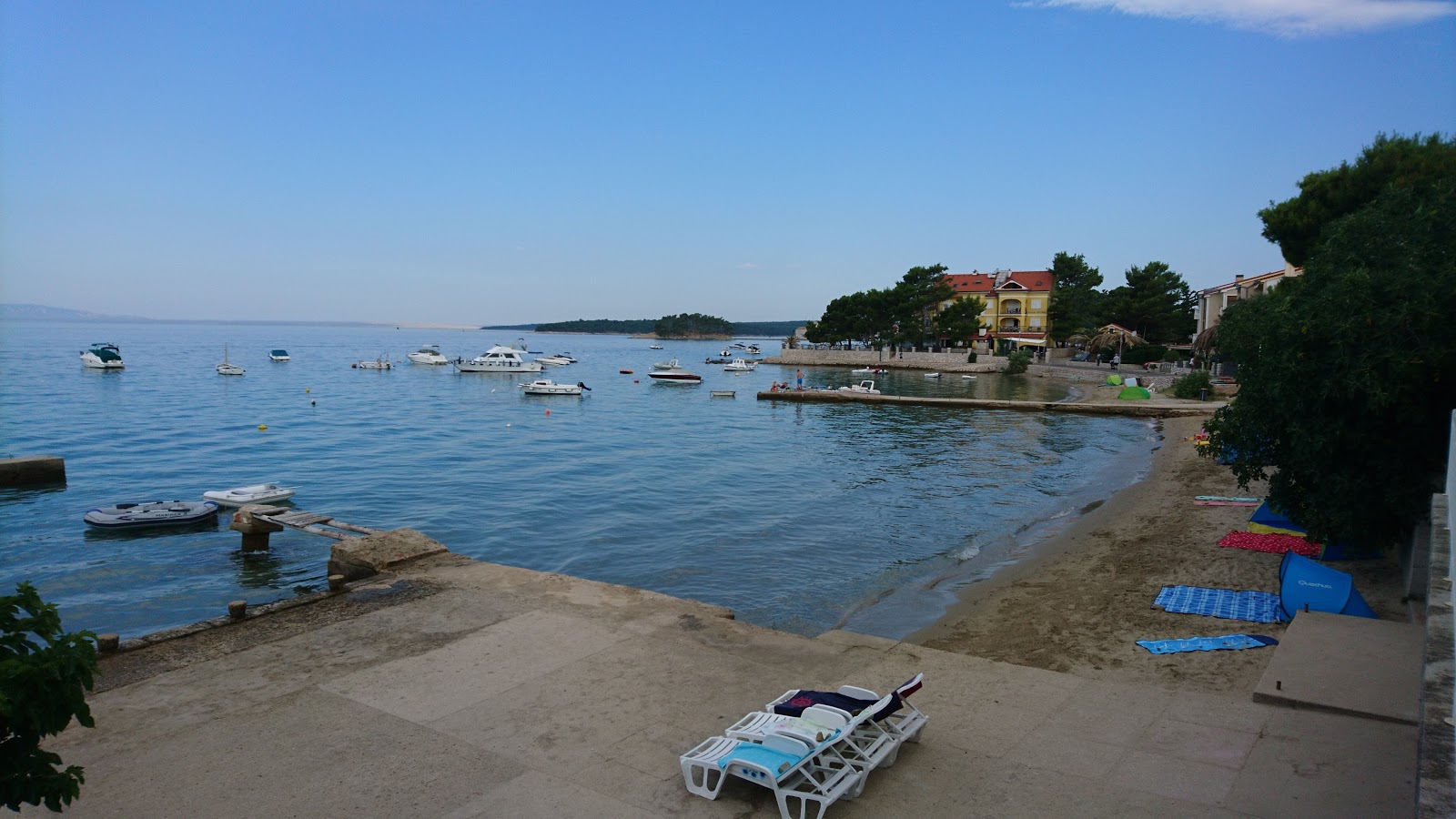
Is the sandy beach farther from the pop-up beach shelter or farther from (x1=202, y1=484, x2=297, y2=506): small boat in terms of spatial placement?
(x1=202, y1=484, x2=297, y2=506): small boat

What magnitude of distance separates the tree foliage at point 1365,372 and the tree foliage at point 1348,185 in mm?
12632

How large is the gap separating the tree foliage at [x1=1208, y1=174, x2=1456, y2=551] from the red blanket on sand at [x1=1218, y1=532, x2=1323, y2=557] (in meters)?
1.49

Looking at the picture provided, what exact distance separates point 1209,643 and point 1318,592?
143cm

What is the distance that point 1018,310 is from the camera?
338 ft

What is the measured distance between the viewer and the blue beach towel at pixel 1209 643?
9.81 m

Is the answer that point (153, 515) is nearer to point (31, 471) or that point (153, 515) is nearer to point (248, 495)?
point (248, 495)

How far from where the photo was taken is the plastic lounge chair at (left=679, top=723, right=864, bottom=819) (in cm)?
555

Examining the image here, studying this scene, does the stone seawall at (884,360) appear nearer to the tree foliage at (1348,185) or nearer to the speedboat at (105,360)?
the tree foliage at (1348,185)

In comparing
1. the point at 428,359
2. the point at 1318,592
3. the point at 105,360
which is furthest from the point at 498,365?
the point at 1318,592

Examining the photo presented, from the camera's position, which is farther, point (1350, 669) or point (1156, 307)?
point (1156, 307)

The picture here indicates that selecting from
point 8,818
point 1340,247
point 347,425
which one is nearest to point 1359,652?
point 1340,247

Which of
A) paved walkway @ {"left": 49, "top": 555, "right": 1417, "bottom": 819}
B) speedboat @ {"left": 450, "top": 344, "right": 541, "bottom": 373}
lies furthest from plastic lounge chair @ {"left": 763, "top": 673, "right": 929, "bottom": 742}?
speedboat @ {"left": 450, "top": 344, "right": 541, "bottom": 373}

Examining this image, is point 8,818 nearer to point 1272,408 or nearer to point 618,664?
point 618,664

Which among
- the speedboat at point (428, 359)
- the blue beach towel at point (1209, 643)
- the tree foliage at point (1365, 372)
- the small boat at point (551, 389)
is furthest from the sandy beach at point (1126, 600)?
the speedboat at point (428, 359)
